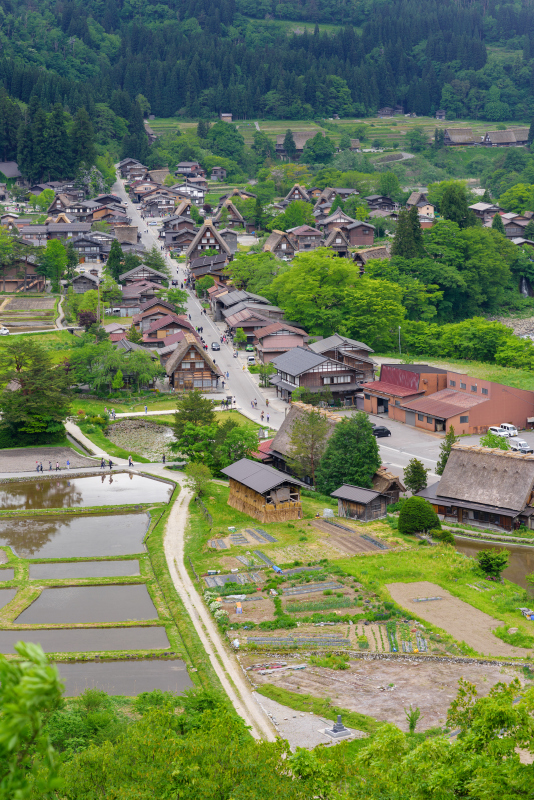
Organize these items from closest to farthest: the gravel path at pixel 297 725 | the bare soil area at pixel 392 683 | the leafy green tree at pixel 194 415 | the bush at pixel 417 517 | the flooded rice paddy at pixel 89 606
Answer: the gravel path at pixel 297 725 → the bare soil area at pixel 392 683 → the flooded rice paddy at pixel 89 606 → the bush at pixel 417 517 → the leafy green tree at pixel 194 415

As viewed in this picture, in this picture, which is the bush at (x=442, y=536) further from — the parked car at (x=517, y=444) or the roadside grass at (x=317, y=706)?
the roadside grass at (x=317, y=706)

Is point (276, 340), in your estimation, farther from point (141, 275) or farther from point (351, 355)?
point (141, 275)

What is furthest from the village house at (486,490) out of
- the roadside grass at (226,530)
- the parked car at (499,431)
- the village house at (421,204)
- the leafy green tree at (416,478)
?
the village house at (421,204)

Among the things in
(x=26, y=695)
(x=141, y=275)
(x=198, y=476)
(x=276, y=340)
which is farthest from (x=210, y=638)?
(x=141, y=275)

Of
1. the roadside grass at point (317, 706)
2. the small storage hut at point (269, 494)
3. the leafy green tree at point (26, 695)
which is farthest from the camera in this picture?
the small storage hut at point (269, 494)

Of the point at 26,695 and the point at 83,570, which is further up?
the point at 26,695

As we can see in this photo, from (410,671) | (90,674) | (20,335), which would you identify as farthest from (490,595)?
(20,335)

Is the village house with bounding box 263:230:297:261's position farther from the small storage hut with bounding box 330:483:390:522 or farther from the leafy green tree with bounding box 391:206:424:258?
the small storage hut with bounding box 330:483:390:522
